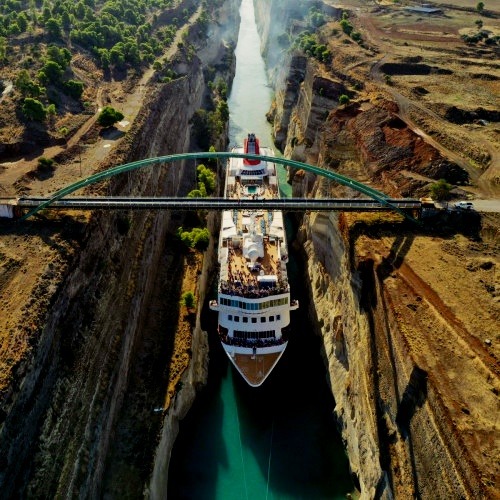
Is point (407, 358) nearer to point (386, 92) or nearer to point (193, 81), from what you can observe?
point (386, 92)

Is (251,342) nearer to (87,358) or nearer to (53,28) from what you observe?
(87,358)

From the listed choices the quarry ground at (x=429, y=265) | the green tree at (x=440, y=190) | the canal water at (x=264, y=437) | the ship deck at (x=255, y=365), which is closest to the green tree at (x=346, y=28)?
the quarry ground at (x=429, y=265)

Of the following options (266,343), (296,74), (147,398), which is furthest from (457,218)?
(296,74)

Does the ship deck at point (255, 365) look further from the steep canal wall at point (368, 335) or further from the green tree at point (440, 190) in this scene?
the green tree at point (440, 190)

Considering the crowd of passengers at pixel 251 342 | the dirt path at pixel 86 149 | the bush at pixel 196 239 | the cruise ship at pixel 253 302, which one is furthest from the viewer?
the bush at pixel 196 239

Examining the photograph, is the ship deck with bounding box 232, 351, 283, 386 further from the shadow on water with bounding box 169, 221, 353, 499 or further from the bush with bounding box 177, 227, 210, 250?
the bush with bounding box 177, 227, 210, 250

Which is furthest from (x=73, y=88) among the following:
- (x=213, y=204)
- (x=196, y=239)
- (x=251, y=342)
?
(x=251, y=342)

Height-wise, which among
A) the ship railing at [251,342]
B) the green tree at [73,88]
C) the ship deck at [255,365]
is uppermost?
the green tree at [73,88]
